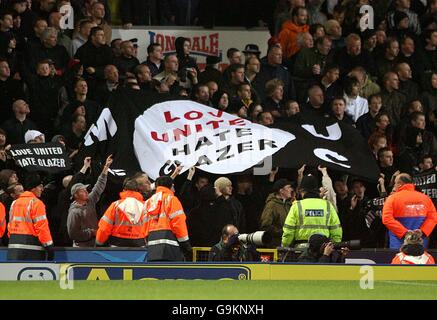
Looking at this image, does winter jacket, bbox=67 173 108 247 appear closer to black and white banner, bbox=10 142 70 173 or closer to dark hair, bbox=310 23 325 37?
black and white banner, bbox=10 142 70 173

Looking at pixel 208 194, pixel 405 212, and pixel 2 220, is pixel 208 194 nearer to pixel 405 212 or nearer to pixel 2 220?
pixel 405 212

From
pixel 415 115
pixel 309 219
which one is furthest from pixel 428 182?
pixel 309 219

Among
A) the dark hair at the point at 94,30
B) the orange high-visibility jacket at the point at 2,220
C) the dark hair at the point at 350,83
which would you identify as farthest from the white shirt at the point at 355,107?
the orange high-visibility jacket at the point at 2,220

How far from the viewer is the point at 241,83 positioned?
70.8 ft

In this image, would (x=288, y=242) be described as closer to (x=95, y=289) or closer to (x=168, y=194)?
(x=168, y=194)

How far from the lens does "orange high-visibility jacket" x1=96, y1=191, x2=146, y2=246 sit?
17406 millimetres

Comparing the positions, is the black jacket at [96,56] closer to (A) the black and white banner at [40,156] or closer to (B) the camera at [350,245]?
(A) the black and white banner at [40,156]

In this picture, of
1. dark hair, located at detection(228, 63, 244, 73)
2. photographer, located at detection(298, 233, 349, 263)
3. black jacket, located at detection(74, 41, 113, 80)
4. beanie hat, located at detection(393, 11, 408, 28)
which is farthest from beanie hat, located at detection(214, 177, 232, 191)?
beanie hat, located at detection(393, 11, 408, 28)

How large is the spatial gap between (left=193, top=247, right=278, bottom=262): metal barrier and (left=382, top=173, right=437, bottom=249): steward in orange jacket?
5.20ft

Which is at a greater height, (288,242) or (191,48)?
(191,48)

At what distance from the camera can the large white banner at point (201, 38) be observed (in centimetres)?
2409

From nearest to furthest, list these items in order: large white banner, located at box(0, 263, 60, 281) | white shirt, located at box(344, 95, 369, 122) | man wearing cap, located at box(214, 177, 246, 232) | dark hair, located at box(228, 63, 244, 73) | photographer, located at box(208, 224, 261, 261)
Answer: large white banner, located at box(0, 263, 60, 281)
photographer, located at box(208, 224, 261, 261)
man wearing cap, located at box(214, 177, 246, 232)
dark hair, located at box(228, 63, 244, 73)
white shirt, located at box(344, 95, 369, 122)
